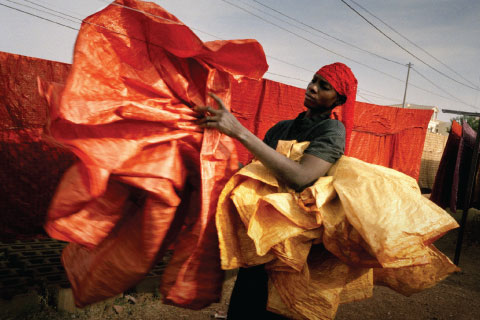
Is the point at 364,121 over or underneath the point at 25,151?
over

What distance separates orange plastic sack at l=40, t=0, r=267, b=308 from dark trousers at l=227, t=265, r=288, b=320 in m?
0.35

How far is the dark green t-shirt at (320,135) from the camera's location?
1.11m

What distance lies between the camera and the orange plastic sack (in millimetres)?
918

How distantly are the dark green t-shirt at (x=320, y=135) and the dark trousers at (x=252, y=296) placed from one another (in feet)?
1.93

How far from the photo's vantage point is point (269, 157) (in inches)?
40.9

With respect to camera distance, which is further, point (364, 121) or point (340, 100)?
point (364, 121)

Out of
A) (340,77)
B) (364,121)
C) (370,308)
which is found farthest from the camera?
(364,121)

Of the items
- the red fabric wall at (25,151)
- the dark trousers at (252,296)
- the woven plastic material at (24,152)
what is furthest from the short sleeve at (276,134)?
the woven plastic material at (24,152)

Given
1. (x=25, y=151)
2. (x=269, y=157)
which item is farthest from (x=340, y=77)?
(x=25, y=151)

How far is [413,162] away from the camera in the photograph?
655cm

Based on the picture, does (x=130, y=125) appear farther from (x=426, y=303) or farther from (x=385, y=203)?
(x=426, y=303)

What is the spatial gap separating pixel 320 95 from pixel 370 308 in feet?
8.53

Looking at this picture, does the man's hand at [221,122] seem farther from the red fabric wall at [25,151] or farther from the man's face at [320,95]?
the red fabric wall at [25,151]

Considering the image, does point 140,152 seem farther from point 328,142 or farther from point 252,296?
point 252,296
